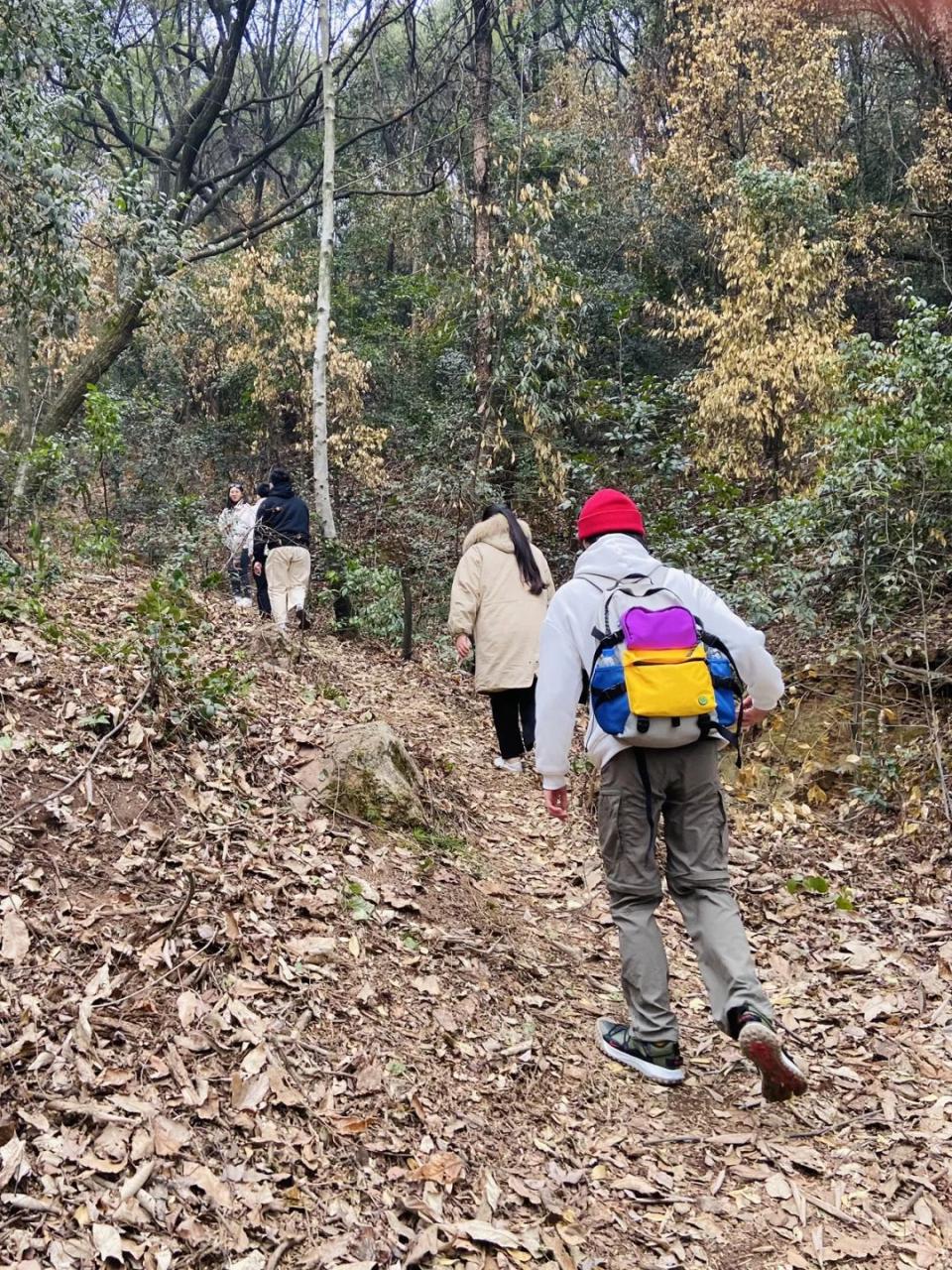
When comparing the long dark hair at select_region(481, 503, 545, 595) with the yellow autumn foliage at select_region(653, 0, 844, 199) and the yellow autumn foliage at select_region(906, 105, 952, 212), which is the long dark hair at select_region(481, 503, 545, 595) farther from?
the yellow autumn foliage at select_region(906, 105, 952, 212)

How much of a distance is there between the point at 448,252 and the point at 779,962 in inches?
626

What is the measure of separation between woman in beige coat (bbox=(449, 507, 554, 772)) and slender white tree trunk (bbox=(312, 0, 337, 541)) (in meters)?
5.37

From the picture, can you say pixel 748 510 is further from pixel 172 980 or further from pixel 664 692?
pixel 172 980

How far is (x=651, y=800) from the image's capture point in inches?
144

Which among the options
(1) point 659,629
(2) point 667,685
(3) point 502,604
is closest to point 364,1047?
(2) point 667,685

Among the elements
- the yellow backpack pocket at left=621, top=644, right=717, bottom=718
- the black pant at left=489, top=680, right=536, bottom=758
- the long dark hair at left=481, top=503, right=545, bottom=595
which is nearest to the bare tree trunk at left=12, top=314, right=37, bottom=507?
the long dark hair at left=481, top=503, right=545, bottom=595

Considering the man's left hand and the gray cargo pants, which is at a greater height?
the man's left hand

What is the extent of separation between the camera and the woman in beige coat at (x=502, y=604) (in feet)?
21.6

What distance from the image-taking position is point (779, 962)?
4918mm

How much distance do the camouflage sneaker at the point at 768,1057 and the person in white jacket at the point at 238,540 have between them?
8521 millimetres

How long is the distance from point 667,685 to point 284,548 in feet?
23.9

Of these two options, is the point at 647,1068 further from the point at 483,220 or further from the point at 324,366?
the point at 483,220

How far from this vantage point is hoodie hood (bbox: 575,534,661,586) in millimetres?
3787

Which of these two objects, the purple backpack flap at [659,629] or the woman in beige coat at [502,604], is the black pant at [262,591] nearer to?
the woman in beige coat at [502,604]
